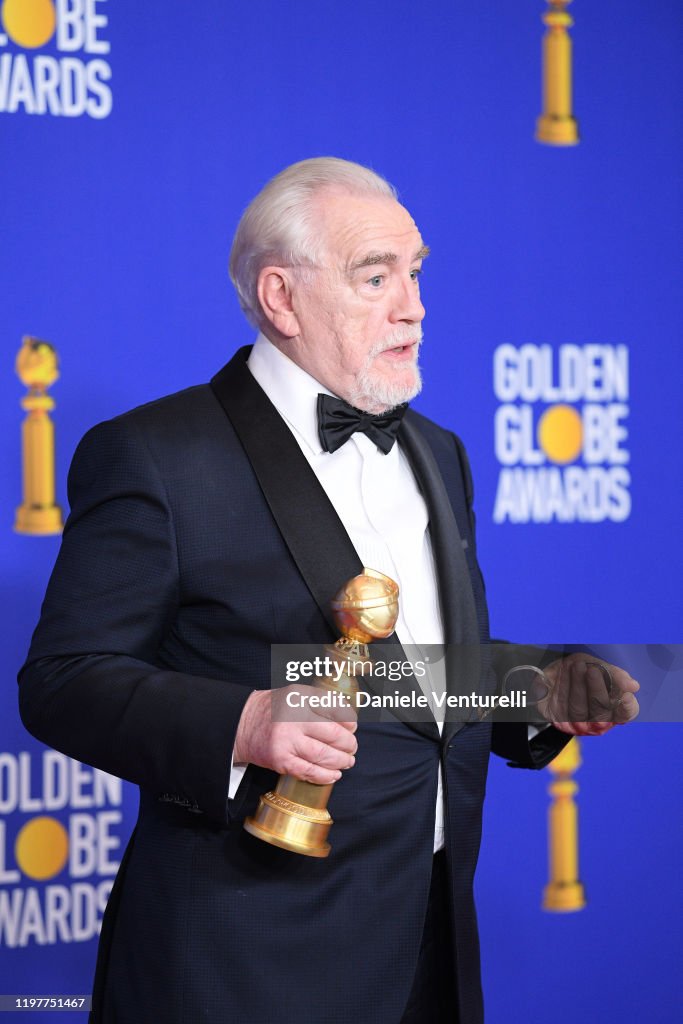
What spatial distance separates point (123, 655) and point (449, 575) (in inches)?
18.6

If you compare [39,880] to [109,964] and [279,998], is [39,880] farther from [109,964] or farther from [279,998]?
[279,998]

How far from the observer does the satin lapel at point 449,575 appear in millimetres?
1656

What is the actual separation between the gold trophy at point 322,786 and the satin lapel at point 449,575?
0.32 metres

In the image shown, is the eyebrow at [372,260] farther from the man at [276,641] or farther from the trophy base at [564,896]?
the trophy base at [564,896]

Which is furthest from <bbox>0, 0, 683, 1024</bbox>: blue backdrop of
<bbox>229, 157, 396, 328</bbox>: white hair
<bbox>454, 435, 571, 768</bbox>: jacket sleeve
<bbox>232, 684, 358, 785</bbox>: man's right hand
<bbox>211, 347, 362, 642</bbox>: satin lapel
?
<bbox>232, 684, 358, 785</bbox>: man's right hand

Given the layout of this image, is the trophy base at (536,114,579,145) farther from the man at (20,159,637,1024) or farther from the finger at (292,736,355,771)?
the finger at (292,736,355,771)

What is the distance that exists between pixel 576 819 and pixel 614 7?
6.35 ft

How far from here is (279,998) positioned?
1.53m

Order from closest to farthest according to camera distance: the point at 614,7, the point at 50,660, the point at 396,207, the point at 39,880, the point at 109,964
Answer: the point at 50,660 → the point at 109,964 → the point at 396,207 → the point at 39,880 → the point at 614,7

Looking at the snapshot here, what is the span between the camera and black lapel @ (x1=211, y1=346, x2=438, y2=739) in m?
1.55

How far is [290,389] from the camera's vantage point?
172 centimetres

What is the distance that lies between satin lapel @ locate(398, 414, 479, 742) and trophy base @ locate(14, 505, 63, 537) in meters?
0.88

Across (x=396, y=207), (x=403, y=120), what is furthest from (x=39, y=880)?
(x=403, y=120)

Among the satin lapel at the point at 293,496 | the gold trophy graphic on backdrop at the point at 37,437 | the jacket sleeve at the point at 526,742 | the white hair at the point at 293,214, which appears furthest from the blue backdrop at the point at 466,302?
the jacket sleeve at the point at 526,742
